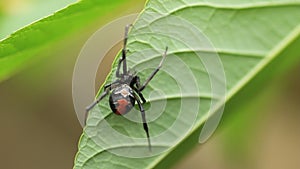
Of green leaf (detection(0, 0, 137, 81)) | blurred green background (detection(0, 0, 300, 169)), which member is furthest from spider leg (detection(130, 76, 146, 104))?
blurred green background (detection(0, 0, 300, 169))

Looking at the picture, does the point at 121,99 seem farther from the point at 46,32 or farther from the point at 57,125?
the point at 57,125

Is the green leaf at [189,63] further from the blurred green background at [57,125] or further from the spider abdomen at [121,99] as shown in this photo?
the blurred green background at [57,125]

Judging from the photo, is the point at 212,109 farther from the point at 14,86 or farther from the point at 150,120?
the point at 14,86

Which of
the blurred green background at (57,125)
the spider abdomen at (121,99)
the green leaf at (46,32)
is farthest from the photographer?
the blurred green background at (57,125)

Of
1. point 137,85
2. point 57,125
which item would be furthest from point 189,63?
point 57,125

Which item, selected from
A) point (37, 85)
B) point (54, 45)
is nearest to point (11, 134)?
point (37, 85)

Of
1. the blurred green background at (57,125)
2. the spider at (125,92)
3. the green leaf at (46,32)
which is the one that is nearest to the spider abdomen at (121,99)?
the spider at (125,92)
